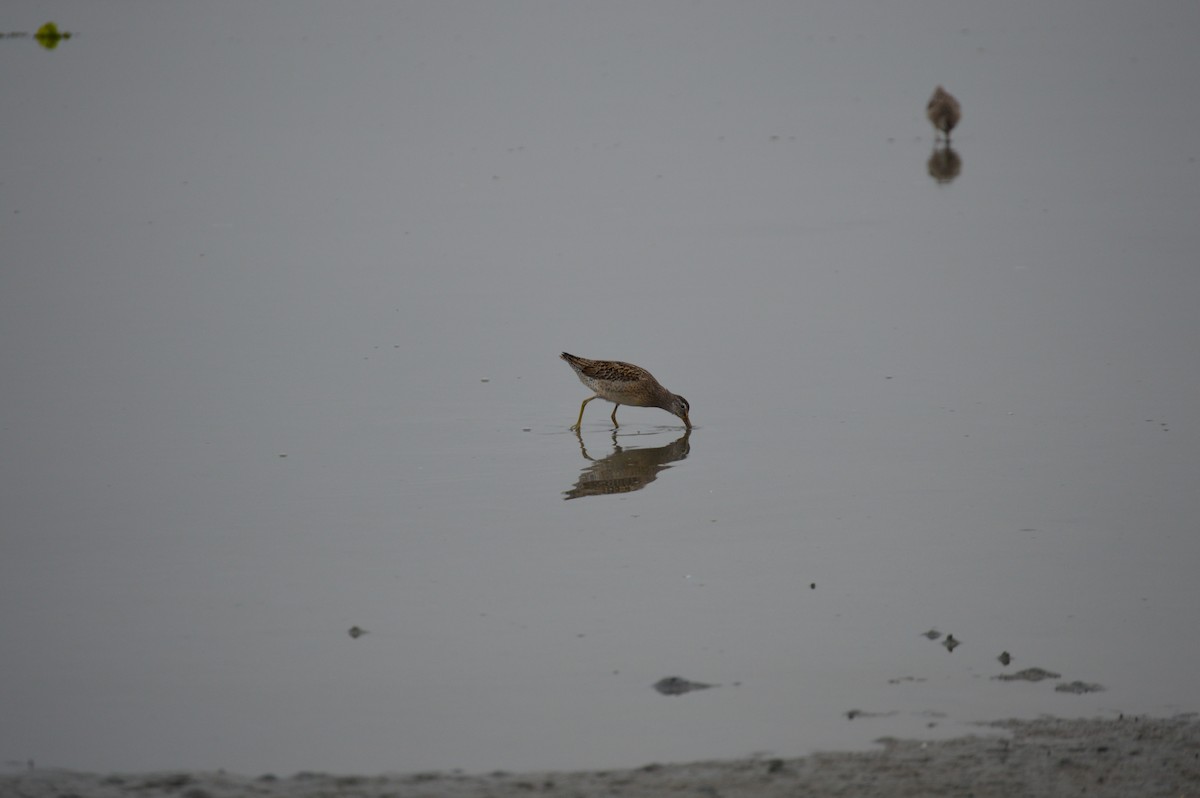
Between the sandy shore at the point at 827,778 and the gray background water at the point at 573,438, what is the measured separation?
0.26m

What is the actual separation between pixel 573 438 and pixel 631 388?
0.52 metres

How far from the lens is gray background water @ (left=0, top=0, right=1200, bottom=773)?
20.2ft

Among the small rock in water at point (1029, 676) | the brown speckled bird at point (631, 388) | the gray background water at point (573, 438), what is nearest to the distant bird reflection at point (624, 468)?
the gray background water at point (573, 438)

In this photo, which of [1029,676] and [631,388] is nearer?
[1029,676]

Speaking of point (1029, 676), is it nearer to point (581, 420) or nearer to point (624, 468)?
point (624, 468)

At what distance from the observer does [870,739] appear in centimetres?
565

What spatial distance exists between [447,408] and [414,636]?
3.93 metres

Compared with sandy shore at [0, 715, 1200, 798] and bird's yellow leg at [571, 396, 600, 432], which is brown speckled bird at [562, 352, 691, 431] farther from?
sandy shore at [0, 715, 1200, 798]

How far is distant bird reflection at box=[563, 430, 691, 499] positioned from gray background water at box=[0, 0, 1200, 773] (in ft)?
0.25

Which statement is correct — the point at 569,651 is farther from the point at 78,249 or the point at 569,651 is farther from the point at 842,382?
the point at 78,249

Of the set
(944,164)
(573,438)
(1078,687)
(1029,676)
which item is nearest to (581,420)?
(573,438)

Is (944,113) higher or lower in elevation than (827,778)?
higher

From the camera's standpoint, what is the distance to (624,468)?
9430 mm

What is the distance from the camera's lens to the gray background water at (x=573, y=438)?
6145mm
